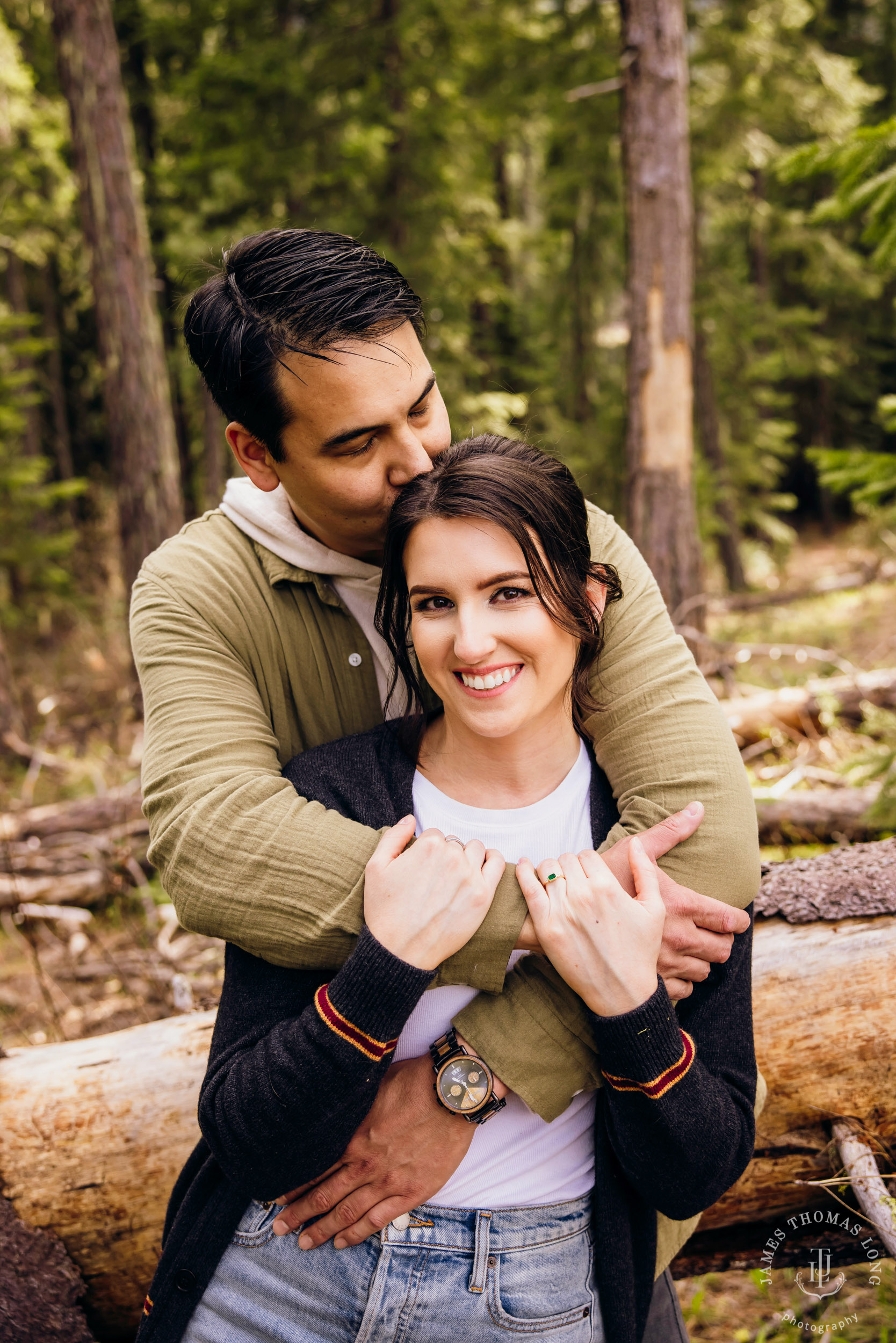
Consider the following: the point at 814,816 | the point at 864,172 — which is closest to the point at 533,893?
the point at 864,172

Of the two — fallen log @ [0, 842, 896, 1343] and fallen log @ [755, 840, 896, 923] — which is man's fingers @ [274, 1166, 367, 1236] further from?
fallen log @ [755, 840, 896, 923]

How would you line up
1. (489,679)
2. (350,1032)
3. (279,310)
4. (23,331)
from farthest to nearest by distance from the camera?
(23,331), (279,310), (489,679), (350,1032)

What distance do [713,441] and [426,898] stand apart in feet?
43.7

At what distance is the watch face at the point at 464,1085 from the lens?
5.59 feet

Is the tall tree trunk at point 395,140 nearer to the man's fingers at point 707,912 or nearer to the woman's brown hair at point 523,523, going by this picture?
the woman's brown hair at point 523,523

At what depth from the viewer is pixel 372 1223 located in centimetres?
172

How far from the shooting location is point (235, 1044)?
5.65ft

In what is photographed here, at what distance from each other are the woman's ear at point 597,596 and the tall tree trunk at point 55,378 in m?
16.3

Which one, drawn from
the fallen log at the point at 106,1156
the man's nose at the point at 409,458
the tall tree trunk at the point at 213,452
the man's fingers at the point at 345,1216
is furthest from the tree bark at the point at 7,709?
the man's fingers at the point at 345,1216

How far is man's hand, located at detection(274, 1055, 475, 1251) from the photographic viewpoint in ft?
5.63

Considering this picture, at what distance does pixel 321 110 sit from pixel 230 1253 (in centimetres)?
1195

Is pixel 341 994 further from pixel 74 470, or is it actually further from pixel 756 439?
pixel 74 470

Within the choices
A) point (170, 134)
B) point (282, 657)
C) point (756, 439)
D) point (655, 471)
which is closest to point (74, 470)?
point (170, 134)

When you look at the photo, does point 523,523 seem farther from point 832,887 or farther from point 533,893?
point 832,887
